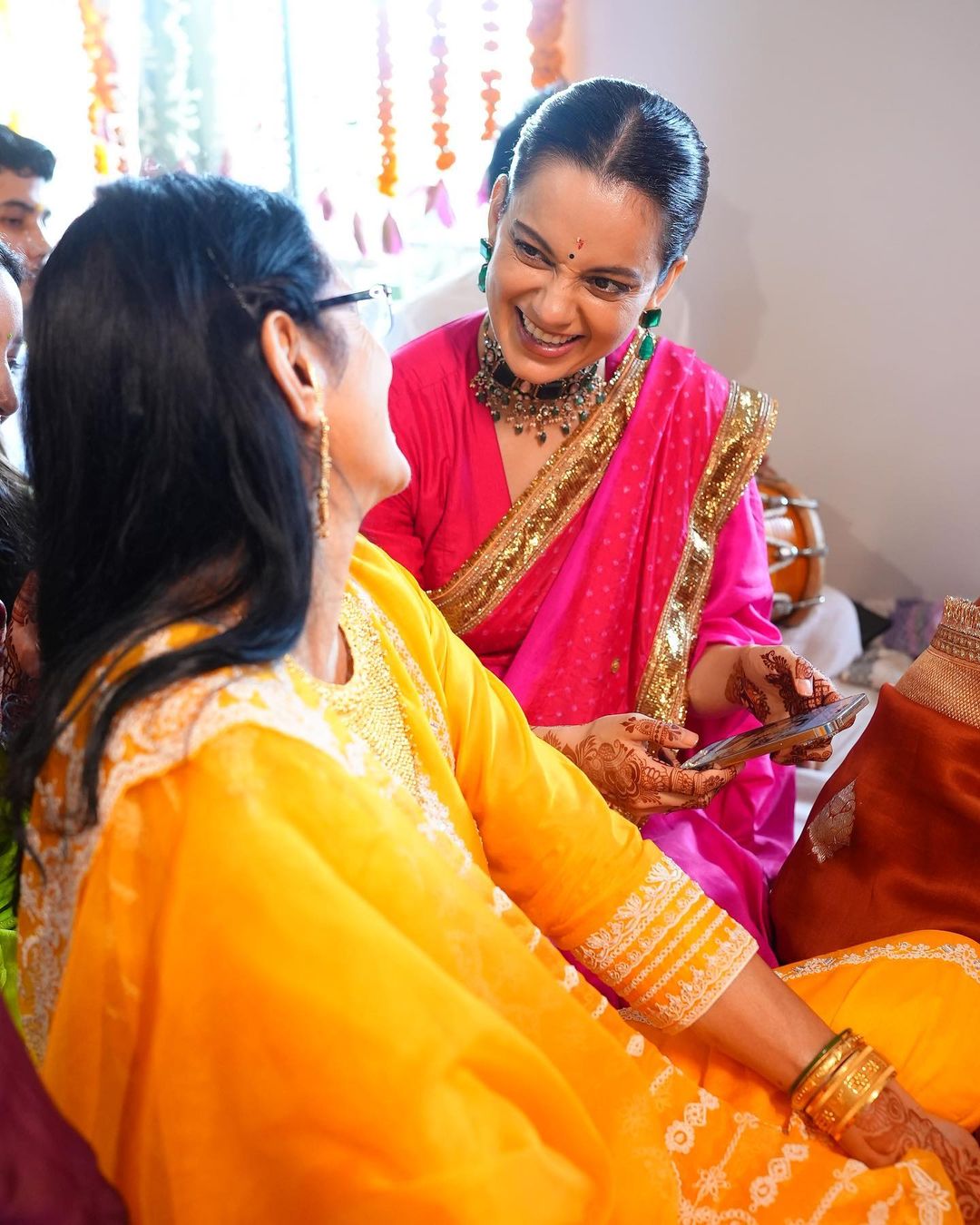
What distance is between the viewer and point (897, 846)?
58.6 inches

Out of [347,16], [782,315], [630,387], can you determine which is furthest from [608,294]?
[347,16]

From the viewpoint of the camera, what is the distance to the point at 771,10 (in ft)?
10.6

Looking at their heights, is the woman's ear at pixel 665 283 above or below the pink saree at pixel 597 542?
above

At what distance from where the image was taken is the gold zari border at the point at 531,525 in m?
1.95

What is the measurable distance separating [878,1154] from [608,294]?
1.22 m

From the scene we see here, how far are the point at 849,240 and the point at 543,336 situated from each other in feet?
6.20

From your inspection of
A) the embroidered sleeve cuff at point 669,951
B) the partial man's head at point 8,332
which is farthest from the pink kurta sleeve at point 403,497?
the embroidered sleeve cuff at point 669,951

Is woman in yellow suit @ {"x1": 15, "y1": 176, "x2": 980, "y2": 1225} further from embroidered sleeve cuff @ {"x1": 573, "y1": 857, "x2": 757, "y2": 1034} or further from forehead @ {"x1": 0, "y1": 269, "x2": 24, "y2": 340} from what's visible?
forehead @ {"x1": 0, "y1": 269, "x2": 24, "y2": 340}

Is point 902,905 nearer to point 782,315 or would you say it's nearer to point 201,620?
point 201,620

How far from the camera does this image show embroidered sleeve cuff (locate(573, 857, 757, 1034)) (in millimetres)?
1235

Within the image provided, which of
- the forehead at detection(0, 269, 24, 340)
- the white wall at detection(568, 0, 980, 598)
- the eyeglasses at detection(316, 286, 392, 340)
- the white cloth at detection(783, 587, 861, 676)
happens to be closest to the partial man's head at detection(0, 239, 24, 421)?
the forehead at detection(0, 269, 24, 340)

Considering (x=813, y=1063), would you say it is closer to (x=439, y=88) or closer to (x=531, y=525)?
(x=531, y=525)

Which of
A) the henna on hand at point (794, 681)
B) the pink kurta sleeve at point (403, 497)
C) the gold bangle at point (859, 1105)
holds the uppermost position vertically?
the pink kurta sleeve at point (403, 497)

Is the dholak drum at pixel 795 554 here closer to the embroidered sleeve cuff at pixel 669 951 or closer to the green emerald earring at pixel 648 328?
the green emerald earring at pixel 648 328
